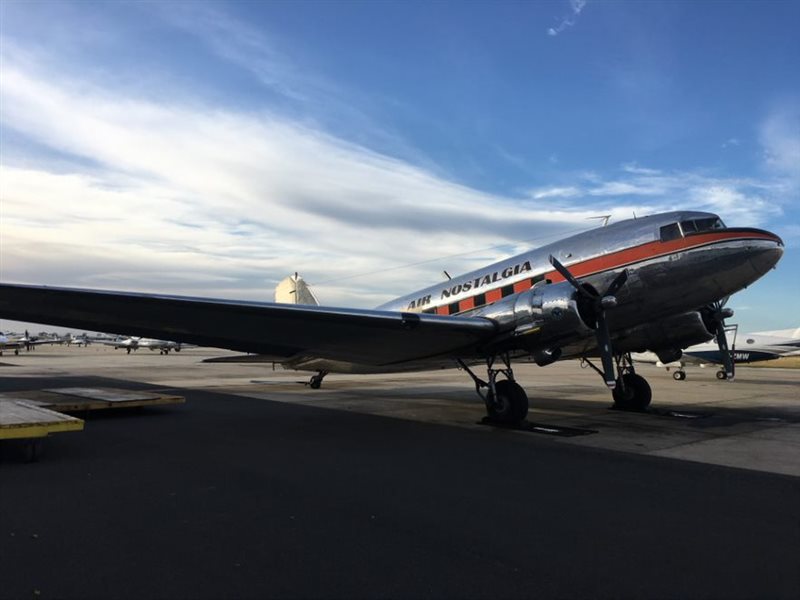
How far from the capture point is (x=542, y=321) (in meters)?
10.3

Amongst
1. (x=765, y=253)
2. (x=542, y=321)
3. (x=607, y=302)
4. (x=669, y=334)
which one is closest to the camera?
(x=765, y=253)

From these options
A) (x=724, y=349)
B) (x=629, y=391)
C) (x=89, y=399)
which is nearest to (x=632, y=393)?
(x=629, y=391)

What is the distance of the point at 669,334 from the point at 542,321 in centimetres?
503

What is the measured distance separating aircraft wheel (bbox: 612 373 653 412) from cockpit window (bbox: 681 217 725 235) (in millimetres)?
5077

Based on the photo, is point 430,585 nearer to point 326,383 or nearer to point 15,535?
point 15,535

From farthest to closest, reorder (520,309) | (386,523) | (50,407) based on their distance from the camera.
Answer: (50,407)
(520,309)
(386,523)

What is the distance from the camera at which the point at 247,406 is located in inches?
590

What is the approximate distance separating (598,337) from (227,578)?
8.38 meters

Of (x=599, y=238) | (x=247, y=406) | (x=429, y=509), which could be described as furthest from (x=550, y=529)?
(x=247, y=406)

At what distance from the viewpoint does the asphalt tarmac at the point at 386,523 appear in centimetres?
381

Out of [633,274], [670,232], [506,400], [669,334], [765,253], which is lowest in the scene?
[506,400]

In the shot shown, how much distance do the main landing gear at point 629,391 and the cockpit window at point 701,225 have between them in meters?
4.76

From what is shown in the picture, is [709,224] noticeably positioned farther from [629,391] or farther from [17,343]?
[17,343]

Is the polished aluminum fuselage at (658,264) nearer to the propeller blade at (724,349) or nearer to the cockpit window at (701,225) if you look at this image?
the cockpit window at (701,225)
